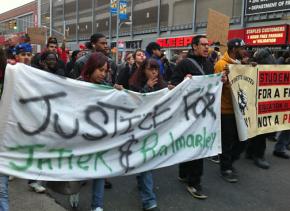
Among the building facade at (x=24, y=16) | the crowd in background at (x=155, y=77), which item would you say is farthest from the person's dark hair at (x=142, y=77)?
the building facade at (x=24, y=16)

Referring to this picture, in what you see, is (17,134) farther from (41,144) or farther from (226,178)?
(226,178)

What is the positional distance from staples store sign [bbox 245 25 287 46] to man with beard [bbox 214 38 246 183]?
17076 mm

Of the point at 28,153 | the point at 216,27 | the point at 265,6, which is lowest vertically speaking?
the point at 28,153

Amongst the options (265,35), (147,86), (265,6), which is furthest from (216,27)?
(265,6)

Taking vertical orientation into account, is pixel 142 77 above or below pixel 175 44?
below

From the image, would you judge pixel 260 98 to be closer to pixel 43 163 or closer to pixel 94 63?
pixel 94 63

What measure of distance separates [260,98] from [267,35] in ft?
58.7

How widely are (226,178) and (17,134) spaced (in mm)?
2985

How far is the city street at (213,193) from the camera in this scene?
4.27m

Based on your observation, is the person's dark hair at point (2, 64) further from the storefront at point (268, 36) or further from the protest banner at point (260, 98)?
the storefront at point (268, 36)

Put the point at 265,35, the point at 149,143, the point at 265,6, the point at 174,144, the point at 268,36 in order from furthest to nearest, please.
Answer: the point at 265,6
the point at 265,35
the point at 268,36
the point at 174,144
the point at 149,143

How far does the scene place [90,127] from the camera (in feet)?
11.8

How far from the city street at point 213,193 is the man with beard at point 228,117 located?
171mm

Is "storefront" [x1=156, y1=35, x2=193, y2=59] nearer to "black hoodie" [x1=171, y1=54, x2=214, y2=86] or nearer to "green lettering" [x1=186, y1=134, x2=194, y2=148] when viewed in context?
"black hoodie" [x1=171, y1=54, x2=214, y2=86]
